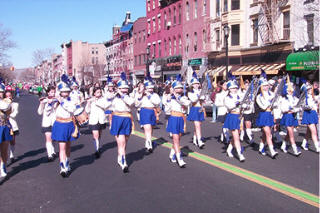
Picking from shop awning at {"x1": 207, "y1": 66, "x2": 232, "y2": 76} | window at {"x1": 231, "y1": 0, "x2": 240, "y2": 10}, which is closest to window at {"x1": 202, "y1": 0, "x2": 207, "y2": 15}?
window at {"x1": 231, "y1": 0, "x2": 240, "y2": 10}

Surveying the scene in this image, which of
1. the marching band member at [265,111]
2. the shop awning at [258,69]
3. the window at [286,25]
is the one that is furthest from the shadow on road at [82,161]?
the window at [286,25]

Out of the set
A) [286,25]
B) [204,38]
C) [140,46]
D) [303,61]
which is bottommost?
[303,61]

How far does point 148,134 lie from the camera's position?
9945 mm

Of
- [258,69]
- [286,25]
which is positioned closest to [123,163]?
[286,25]

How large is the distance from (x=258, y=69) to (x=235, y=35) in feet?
16.2

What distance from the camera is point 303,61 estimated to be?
21609 mm

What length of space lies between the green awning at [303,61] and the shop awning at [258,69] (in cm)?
109

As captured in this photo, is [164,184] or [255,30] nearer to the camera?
[164,184]

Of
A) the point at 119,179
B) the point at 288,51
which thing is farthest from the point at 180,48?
the point at 119,179

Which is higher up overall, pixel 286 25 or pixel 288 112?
pixel 286 25

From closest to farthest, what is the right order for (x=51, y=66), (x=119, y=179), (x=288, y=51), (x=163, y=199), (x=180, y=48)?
(x=163, y=199) < (x=119, y=179) < (x=288, y=51) < (x=180, y=48) < (x=51, y=66)

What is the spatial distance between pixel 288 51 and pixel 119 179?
A: 801 inches

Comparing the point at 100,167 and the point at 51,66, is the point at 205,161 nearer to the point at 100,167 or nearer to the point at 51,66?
the point at 100,167

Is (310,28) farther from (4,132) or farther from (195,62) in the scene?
(4,132)
